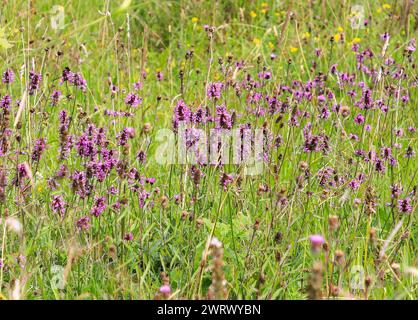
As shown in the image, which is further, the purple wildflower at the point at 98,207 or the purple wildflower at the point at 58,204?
the purple wildflower at the point at 58,204

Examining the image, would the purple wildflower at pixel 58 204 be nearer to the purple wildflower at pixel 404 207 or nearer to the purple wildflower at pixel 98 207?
the purple wildflower at pixel 98 207

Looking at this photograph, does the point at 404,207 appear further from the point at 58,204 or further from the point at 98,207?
the point at 58,204

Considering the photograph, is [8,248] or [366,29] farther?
[366,29]

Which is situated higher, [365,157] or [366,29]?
[366,29]

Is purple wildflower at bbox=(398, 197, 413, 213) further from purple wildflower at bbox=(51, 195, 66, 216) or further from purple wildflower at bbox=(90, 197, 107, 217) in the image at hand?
purple wildflower at bbox=(51, 195, 66, 216)

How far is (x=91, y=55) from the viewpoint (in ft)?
17.0

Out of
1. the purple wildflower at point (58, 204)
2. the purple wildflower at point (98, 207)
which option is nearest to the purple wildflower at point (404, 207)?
the purple wildflower at point (98, 207)

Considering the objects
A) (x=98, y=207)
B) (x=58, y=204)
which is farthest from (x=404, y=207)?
(x=58, y=204)

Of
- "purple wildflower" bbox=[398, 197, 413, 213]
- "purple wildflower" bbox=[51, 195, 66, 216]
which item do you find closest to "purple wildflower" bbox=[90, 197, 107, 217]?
"purple wildflower" bbox=[51, 195, 66, 216]

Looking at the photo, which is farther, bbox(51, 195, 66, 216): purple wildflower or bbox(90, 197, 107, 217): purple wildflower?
bbox(51, 195, 66, 216): purple wildflower

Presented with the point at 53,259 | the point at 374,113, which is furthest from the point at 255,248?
the point at 374,113

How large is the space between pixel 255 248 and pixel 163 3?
3.70 m
